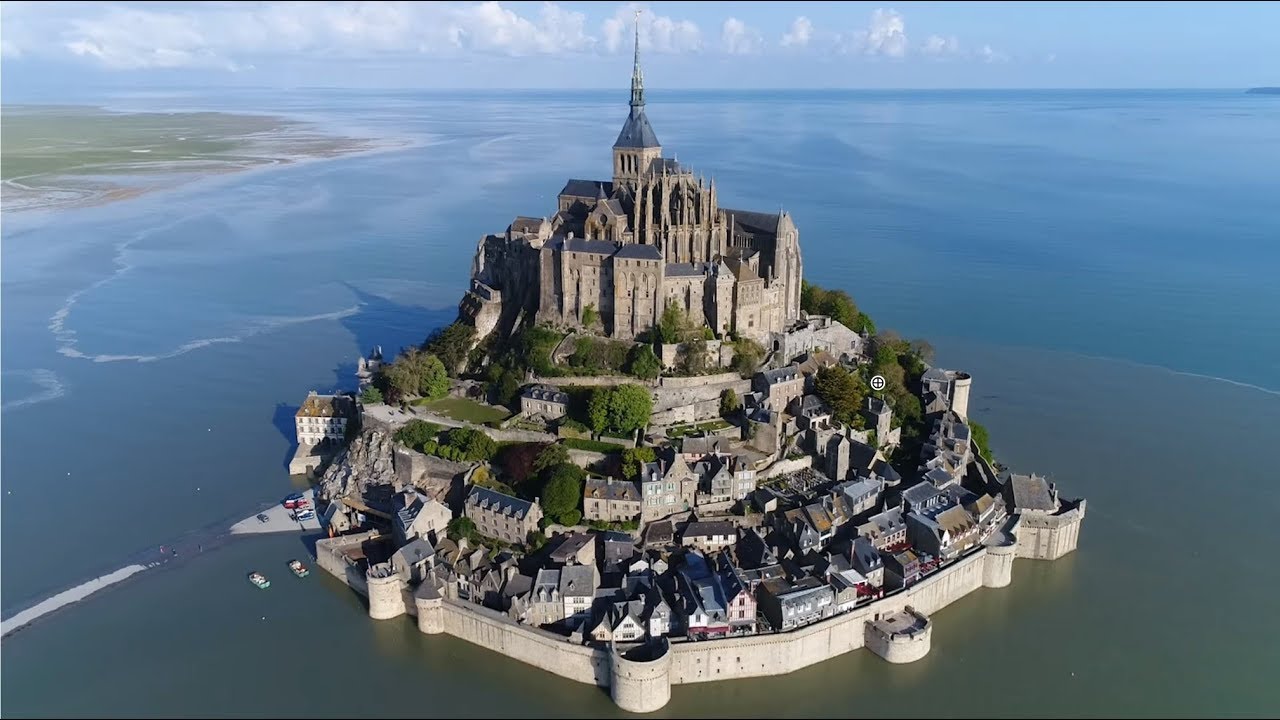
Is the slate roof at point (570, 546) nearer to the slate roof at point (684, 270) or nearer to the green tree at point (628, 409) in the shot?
the green tree at point (628, 409)

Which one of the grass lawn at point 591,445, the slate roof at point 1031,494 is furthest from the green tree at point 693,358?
the slate roof at point 1031,494

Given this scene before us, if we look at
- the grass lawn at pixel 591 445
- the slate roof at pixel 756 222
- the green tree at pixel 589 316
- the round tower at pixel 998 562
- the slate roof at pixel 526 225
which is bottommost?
the round tower at pixel 998 562

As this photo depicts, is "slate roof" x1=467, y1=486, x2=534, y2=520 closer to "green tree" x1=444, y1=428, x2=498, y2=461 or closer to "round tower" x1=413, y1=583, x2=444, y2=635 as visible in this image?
"green tree" x1=444, y1=428, x2=498, y2=461

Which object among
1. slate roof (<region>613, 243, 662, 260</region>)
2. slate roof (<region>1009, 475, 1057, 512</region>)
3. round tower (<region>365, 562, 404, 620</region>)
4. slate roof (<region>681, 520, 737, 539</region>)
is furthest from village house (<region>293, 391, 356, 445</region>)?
slate roof (<region>1009, 475, 1057, 512</region>)

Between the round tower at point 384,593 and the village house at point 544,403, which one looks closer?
the round tower at point 384,593

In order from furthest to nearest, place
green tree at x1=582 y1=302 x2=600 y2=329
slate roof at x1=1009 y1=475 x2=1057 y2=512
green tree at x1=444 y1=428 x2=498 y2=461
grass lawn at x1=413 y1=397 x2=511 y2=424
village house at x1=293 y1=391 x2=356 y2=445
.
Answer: village house at x1=293 y1=391 x2=356 y2=445 < green tree at x1=582 y1=302 x2=600 y2=329 < grass lawn at x1=413 y1=397 x2=511 y2=424 < green tree at x1=444 y1=428 x2=498 y2=461 < slate roof at x1=1009 y1=475 x2=1057 y2=512

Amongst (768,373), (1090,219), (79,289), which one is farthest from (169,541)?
A: (1090,219)

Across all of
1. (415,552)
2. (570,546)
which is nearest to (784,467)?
(570,546)
